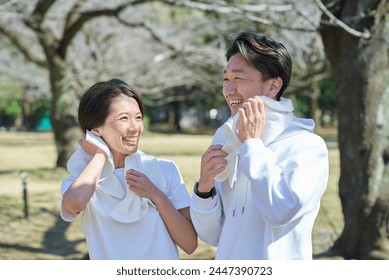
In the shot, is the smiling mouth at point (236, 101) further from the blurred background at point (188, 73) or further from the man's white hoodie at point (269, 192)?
the blurred background at point (188, 73)

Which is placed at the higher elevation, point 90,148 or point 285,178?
point 285,178

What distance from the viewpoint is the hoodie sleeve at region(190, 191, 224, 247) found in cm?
193

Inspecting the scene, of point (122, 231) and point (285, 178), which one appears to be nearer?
point (285, 178)

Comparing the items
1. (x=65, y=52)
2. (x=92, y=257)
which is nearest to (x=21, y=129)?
(x=65, y=52)

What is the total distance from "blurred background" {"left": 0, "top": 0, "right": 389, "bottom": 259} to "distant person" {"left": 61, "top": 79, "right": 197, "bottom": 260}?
2.85 m

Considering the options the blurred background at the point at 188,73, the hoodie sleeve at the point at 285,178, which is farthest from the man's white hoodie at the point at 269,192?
the blurred background at the point at 188,73

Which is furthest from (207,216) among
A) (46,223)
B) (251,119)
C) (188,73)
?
(188,73)

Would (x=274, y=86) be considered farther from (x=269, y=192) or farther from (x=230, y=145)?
(x=269, y=192)

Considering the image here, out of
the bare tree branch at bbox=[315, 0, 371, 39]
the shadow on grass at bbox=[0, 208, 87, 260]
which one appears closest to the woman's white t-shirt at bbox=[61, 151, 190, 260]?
the bare tree branch at bbox=[315, 0, 371, 39]

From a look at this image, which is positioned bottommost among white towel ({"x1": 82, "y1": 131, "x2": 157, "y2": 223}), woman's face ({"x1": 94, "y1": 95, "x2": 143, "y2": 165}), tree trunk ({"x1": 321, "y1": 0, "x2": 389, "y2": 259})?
tree trunk ({"x1": 321, "y1": 0, "x2": 389, "y2": 259})

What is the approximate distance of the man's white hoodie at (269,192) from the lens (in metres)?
1.70

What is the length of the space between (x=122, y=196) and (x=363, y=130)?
12.7 ft

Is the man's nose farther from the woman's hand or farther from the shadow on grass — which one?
the shadow on grass

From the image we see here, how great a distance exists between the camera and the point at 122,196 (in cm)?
206
